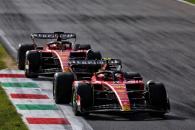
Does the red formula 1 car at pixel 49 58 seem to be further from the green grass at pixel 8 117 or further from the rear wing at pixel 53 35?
the green grass at pixel 8 117

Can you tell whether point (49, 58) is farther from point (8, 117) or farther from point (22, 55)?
point (8, 117)

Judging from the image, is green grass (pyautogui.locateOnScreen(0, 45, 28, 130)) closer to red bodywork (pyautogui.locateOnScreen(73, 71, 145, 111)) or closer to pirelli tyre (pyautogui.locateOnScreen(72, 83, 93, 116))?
pirelli tyre (pyautogui.locateOnScreen(72, 83, 93, 116))

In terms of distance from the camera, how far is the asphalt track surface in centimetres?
1873

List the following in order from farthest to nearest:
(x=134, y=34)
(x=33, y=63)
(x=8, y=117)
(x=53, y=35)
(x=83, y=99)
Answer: (x=134, y=34) < (x=53, y=35) < (x=33, y=63) < (x=83, y=99) < (x=8, y=117)

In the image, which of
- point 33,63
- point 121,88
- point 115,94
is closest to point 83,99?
point 115,94

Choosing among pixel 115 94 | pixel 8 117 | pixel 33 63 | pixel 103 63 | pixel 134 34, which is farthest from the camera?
pixel 134 34

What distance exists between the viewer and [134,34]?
119ft

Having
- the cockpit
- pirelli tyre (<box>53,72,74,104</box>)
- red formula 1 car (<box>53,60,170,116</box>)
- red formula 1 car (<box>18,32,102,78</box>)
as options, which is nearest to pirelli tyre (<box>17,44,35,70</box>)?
red formula 1 car (<box>18,32,102,78</box>)

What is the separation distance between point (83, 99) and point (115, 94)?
2.83 feet

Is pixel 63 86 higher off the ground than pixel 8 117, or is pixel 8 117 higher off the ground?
pixel 63 86

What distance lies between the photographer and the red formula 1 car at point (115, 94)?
18188 mm

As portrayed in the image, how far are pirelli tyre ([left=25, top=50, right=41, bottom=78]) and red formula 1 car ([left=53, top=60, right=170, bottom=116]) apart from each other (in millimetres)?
4381

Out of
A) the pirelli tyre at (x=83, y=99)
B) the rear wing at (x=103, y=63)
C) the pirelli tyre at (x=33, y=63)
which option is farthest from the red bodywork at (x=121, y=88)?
the pirelli tyre at (x=33, y=63)

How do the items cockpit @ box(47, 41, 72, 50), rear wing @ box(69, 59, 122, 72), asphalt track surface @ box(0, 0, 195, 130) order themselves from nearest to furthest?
1. asphalt track surface @ box(0, 0, 195, 130)
2. rear wing @ box(69, 59, 122, 72)
3. cockpit @ box(47, 41, 72, 50)
